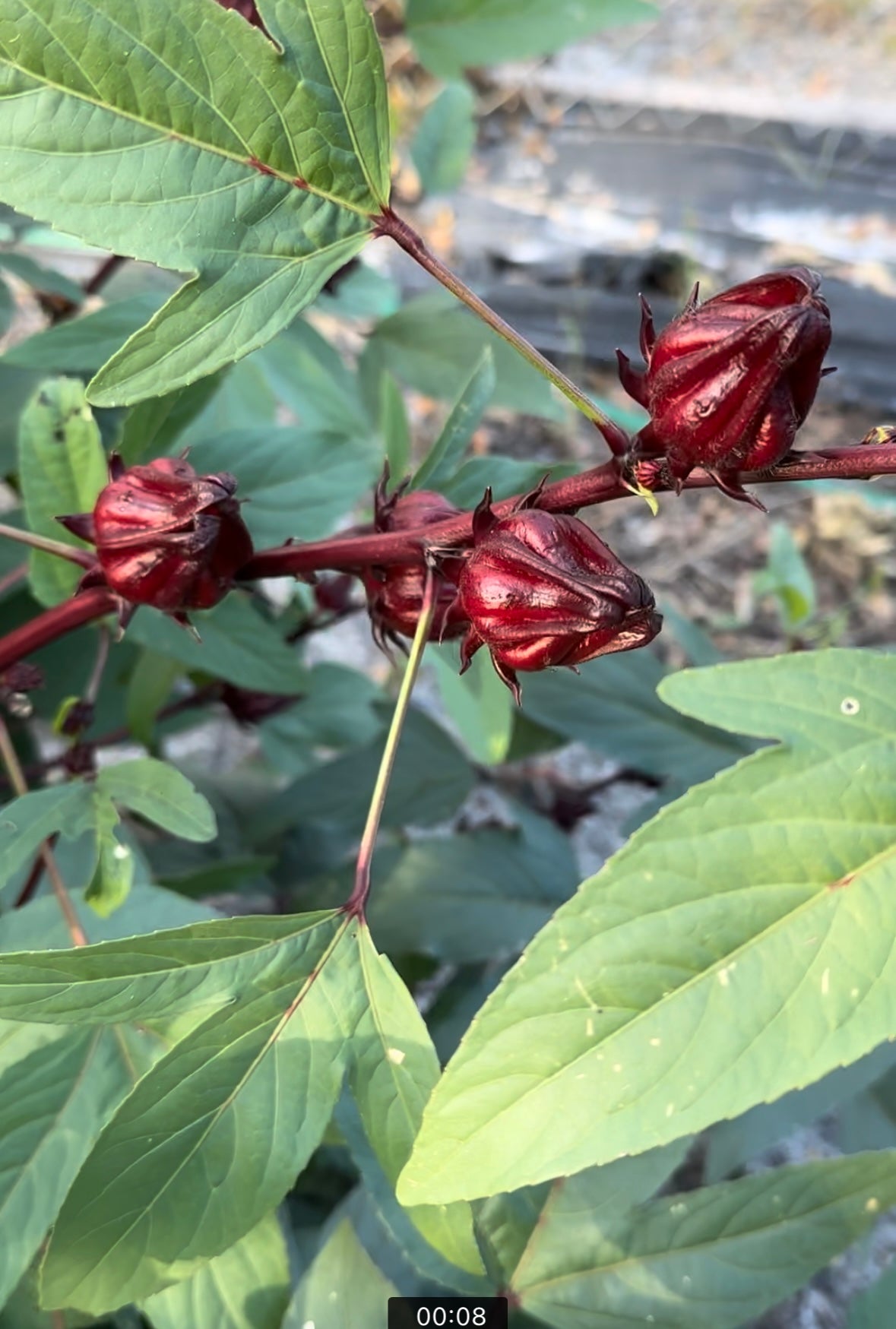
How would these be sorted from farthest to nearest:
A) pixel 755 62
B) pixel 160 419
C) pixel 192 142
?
pixel 755 62, pixel 160 419, pixel 192 142

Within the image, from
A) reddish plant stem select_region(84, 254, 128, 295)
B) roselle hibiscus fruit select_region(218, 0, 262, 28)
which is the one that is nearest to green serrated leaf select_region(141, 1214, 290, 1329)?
roselle hibiscus fruit select_region(218, 0, 262, 28)

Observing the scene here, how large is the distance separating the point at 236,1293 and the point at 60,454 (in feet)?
2.21

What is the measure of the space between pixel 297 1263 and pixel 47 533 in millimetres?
813

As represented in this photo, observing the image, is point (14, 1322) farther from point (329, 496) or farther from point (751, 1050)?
point (329, 496)

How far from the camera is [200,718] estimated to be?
1.61 meters

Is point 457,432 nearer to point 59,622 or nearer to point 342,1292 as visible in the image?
point 59,622

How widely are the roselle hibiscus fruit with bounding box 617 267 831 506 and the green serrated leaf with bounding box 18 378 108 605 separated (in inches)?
19.7

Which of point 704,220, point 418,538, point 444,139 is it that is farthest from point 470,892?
point 704,220

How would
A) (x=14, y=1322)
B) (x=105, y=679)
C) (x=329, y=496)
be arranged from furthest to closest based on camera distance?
1. (x=105, y=679)
2. (x=329, y=496)
3. (x=14, y=1322)

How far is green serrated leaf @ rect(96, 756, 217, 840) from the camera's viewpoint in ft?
2.46

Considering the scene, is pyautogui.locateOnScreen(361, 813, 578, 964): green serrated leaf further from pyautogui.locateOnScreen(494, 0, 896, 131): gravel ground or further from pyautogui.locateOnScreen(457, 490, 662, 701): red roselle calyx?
pyautogui.locateOnScreen(494, 0, 896, 131): gravel ground

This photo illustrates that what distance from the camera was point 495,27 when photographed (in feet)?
4.75

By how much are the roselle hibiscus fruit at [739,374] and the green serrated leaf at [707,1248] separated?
0.58 m

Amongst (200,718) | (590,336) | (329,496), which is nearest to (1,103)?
(329,496)
